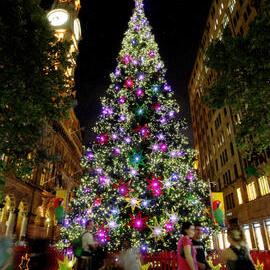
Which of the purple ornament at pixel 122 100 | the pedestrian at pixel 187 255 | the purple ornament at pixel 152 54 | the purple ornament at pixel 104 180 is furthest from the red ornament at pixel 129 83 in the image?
the pedestrian at pixel 187 255

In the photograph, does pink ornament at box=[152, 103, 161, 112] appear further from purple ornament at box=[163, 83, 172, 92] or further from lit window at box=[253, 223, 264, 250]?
lit window at box=[253, 223, 264, 250]

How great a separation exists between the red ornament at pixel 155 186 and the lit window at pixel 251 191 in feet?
76.3

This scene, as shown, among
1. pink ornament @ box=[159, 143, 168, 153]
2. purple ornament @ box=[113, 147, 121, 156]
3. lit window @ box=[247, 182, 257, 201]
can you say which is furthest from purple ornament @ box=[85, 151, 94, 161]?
lit window @ box=[247, 182, 257, 201]

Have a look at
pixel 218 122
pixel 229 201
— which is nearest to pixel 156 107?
pixel 229 201

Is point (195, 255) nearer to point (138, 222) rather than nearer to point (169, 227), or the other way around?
point (169, 227)

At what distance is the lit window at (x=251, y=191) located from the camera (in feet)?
106

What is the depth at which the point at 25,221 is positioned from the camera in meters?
29.6

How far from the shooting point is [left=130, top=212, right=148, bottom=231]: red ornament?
493 inches

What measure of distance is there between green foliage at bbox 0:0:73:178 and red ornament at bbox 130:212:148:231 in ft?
19.2

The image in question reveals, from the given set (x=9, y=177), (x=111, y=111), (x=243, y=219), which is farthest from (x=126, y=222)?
(x=243, y=219)

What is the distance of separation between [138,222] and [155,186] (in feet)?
6.08

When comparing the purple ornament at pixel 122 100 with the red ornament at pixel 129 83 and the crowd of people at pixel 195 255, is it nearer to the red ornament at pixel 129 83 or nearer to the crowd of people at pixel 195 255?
the red ornament at pixel 129 83

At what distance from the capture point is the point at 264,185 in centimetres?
2978

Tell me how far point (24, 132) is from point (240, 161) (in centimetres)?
3051
